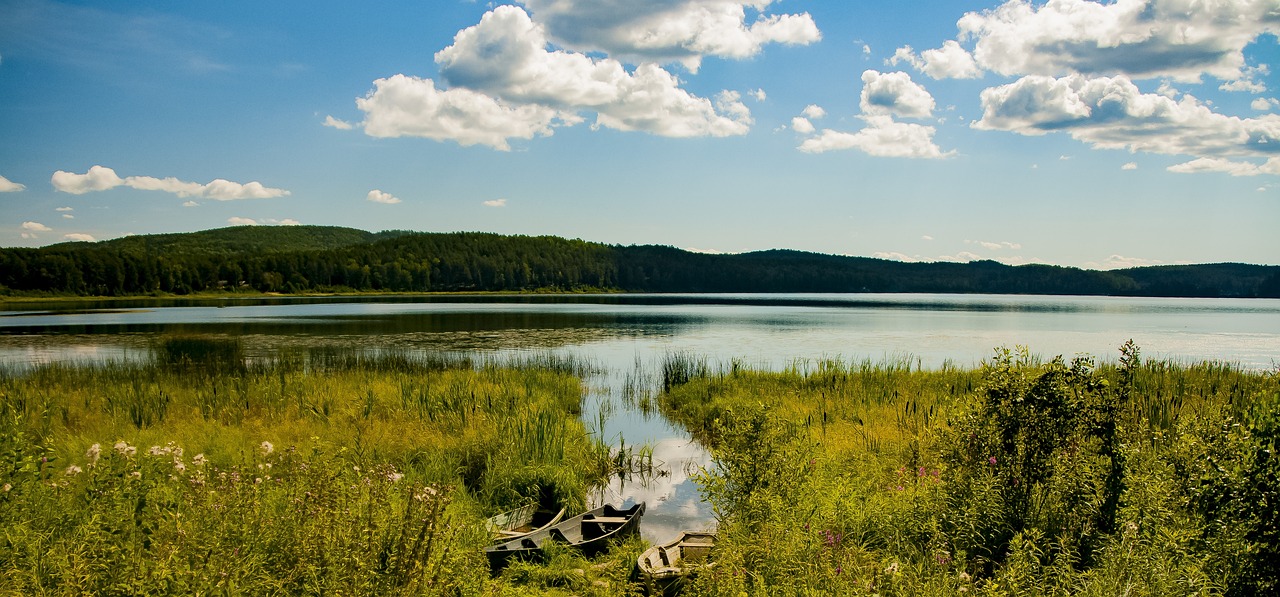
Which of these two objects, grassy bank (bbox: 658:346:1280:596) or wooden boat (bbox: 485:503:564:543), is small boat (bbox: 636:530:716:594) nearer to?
grassy bank (bbox: 658:346:1280:596)

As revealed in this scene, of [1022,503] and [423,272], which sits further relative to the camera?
[423,272]

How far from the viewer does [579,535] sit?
A: 9742 millimetres

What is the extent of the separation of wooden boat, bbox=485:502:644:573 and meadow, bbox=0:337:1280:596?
33 centimetres

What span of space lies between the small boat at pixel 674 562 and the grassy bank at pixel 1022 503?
0.53 metres

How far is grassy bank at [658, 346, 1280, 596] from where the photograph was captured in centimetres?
537

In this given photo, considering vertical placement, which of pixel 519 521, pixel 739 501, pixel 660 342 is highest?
pixel 739 501

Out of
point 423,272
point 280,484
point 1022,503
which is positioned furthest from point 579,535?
point 423,272

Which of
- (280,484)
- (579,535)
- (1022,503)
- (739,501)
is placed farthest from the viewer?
(579,535)

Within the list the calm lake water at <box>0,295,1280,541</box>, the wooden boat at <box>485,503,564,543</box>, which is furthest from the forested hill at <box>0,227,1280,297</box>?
the wooden boat at <box>485,503,564,543</box>

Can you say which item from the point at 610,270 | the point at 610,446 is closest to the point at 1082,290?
the point at 610,270

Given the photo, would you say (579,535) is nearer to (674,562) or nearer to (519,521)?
(519,521)

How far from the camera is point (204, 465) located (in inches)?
290

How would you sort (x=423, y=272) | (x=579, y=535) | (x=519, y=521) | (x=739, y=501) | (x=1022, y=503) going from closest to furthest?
1. (x=1022, y=503)
2. (x=739, y=501)
3. (x=579, y=535)
4. (x=519, y=521)
5. (x=423, y=272)

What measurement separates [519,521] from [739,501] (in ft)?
12.6
